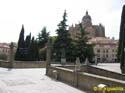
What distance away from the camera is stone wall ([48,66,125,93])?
11.1 metres

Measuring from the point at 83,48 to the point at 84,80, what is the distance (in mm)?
33554

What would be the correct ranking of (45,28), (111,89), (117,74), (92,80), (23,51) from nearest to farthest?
1. (111,89)
2. (92,80)
3. (117,74)
4. (23,51)
5. (45,28)

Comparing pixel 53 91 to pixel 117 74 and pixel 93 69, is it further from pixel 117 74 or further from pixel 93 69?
pixel 93 69

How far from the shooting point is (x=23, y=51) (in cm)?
4631

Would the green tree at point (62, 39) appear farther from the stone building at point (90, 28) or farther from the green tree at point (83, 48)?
the stone building at point (90, 28)

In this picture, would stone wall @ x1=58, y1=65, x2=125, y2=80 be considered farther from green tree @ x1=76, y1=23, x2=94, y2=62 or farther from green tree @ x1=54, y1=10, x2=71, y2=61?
green tree @ x1=54, y1=10, x2=71, y2=61

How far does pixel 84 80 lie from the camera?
14.4m

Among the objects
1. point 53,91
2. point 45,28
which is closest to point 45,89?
point 53,91

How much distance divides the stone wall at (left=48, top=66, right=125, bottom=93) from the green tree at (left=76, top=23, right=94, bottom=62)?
1068 inches

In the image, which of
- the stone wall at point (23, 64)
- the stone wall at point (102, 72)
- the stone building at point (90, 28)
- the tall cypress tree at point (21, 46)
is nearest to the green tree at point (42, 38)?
the tall cypress tree at point (21, 46)

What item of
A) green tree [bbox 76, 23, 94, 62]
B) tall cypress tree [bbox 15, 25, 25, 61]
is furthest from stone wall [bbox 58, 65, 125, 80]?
tall cypress tree [bbox 15, 25, 25, 61]

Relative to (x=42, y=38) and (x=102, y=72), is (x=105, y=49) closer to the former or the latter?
(x=42, y=38)

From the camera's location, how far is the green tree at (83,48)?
47.4 metres

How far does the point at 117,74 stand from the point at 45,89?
9879 mm
